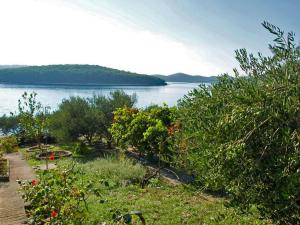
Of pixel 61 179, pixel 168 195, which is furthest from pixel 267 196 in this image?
pixel 168 195

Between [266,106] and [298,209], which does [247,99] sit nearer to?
[266,106]

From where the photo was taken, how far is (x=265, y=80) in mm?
5176

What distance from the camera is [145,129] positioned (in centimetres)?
2506

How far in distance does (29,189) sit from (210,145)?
19.4ft

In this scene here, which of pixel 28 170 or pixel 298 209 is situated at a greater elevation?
pixel 298 209

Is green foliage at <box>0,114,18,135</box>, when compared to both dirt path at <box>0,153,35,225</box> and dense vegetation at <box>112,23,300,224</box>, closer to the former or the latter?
dirt path at <box>0,153,35,225</box>

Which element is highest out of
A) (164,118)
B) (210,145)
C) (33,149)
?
(210,145)

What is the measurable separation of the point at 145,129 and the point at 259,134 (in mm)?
20543

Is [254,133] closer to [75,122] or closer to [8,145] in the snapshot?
[8,145]

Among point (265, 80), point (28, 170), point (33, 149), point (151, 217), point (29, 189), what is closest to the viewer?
point (265, 80)

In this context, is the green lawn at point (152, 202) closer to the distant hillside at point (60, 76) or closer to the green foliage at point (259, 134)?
the green foliage at point (259, 134)

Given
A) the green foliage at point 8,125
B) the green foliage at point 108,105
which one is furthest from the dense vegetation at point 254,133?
the green foliage at point 8,125

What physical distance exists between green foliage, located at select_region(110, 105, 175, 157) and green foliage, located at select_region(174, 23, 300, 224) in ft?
55.6

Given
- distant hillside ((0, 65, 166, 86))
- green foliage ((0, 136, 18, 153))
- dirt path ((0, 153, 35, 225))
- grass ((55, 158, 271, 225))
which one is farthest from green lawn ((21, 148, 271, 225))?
distant hillside ((0, 65, 166, 86))
